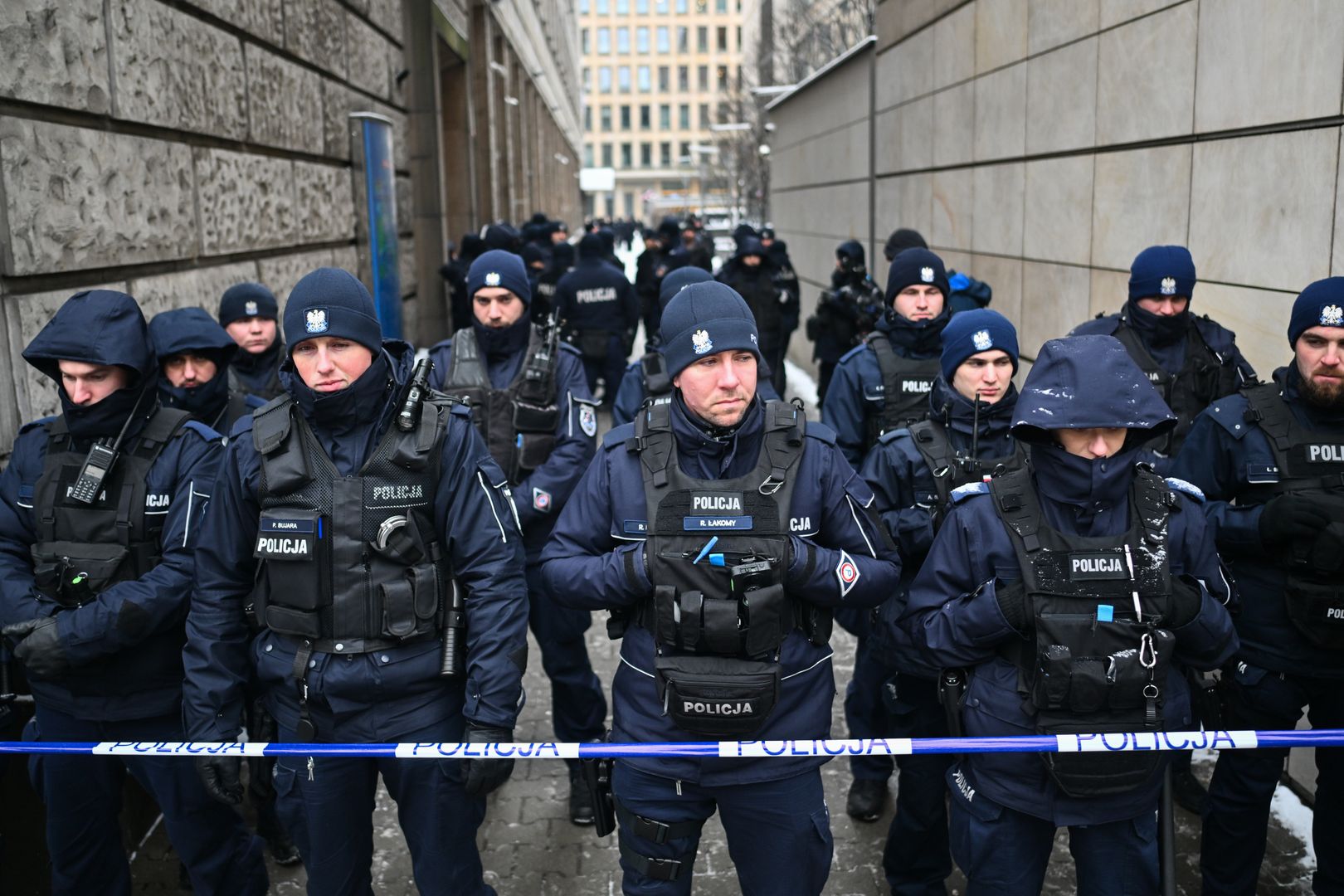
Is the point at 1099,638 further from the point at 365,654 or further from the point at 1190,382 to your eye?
the point at 1190,382

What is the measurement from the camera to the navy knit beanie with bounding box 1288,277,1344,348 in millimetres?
3605

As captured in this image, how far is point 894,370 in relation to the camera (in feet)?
17.2

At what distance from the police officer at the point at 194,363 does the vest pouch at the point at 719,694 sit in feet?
7.21

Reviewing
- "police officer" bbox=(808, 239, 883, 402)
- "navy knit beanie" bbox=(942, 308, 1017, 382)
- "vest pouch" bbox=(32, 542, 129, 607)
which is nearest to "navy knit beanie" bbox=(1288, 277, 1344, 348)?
"navy knit beanie" bbox=(942, 308, 1017, 382)

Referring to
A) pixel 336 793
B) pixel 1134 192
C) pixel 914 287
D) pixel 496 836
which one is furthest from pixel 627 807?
pixel 1134 192

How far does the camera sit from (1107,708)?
2932 mm

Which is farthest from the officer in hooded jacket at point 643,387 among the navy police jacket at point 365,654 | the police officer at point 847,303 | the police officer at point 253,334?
the police officer at point 847,303

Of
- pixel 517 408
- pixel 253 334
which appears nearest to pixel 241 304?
pixel 253 334

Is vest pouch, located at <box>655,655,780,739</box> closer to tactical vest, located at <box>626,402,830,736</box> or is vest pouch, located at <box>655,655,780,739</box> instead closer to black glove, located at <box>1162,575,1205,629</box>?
tactical vest, located at <box>626,402,830,736</box>

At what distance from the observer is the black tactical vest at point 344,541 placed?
10.2ft

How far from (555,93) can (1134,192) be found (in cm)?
4235

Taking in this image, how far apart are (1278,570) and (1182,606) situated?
0.96 m

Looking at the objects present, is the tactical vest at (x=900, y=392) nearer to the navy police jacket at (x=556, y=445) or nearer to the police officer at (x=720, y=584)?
the navy police jacket at (x=556, y=445)

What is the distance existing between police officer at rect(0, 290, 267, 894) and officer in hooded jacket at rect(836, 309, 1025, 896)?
2.21m
